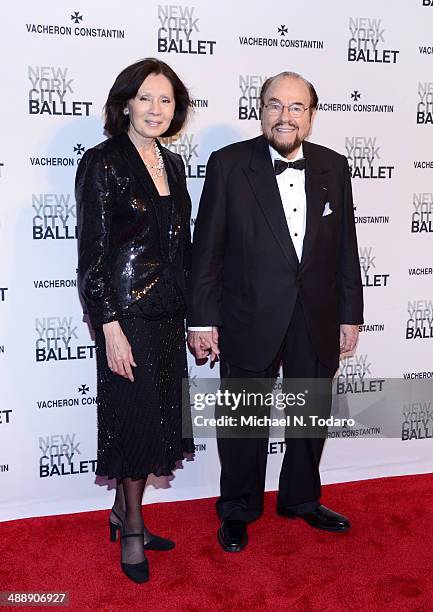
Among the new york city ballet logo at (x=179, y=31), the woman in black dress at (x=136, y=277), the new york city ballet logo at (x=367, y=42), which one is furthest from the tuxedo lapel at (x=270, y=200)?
the new york city ballet logo at (x=367, y=42)

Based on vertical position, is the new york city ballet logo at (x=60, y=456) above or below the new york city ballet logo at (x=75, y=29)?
below

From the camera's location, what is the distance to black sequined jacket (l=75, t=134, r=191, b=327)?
8.80ft

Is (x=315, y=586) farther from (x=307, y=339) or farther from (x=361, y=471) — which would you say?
(x=361, y=471)

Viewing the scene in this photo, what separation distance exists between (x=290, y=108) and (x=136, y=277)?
963 mm

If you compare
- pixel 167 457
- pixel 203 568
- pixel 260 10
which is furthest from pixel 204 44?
pixel 203 568

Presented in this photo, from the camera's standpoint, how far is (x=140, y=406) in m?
2.84

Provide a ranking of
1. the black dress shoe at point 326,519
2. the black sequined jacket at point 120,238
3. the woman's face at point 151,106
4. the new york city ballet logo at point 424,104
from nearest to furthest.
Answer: the black sequined jacket at point 120,238
the woman's face at point 151,106
the black dress shoe at point 326,519
the new york city ballet logo at point 424,104

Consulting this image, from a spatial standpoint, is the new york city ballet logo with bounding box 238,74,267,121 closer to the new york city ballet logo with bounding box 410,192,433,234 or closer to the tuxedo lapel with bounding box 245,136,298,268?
A: the tuxedo lapel with bounding box 245,136,298,268

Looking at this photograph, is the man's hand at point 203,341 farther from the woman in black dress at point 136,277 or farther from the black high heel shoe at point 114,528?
the black high heel shoe at point 114,528

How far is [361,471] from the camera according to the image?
158 inches

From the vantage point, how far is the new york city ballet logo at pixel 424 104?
12.5 ft

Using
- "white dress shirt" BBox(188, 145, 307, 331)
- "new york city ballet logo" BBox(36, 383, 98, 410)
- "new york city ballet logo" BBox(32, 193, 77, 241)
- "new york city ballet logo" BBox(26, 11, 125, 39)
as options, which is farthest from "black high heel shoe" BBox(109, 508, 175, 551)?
"new york city ballet logo" BBox(26, 11, 125, 39)

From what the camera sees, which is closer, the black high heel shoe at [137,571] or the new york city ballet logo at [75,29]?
the black high heel shoe at [137,571]

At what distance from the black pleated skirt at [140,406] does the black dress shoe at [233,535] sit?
18.7 inches
